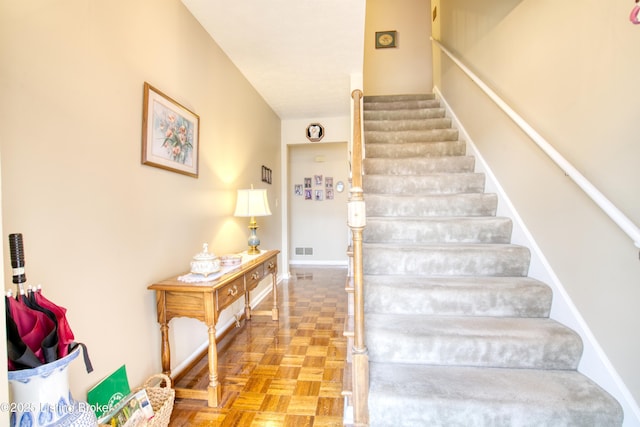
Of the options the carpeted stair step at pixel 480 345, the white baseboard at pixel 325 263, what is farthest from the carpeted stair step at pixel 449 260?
the white baseboard at pixel 325 263

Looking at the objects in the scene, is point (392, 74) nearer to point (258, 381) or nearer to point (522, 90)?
point (522, 90)

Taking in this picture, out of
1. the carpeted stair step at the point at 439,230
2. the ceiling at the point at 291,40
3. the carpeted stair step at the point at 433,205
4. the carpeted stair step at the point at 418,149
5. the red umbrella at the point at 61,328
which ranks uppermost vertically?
the ceiling at the point at 291,40

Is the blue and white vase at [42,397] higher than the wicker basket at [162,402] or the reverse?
higher

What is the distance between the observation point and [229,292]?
1917 millimetres

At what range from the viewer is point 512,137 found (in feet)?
6.67

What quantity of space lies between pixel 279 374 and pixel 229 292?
656 millimetres

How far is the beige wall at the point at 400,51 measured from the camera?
4.93m

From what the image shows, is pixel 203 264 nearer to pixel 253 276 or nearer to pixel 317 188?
pixel 253 276

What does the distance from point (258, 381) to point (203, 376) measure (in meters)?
0.38

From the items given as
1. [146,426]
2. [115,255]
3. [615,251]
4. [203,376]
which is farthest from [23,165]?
[615,251]

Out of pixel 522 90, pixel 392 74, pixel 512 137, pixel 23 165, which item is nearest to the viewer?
pixel 23 165

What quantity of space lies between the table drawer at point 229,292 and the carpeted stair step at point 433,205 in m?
1.08

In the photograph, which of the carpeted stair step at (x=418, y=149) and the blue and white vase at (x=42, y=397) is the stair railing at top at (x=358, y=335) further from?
the carpeted stair step at (x=418, y=149)

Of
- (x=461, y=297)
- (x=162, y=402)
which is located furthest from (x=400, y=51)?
(x=162, y=402)
